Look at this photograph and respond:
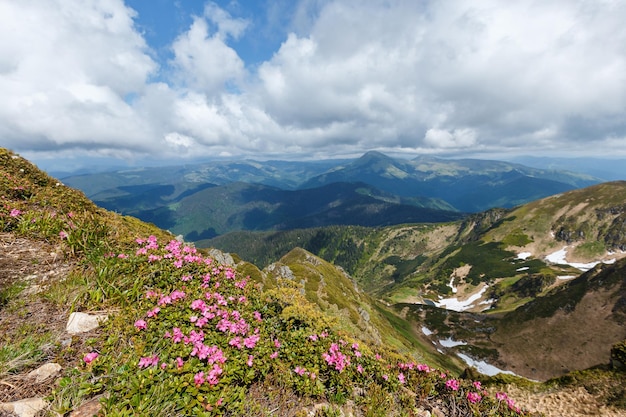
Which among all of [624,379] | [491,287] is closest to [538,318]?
[491,287]

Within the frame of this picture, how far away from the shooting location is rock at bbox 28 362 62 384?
17.8 ft

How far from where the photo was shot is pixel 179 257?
34.8ft

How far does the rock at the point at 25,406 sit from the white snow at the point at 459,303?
8493 inches

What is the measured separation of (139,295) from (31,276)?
326 cm

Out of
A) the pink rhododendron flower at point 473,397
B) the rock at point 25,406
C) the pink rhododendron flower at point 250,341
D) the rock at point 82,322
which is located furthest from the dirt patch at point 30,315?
the pink rhododendron flower at point 473,397

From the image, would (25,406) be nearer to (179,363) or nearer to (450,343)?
(179,363)

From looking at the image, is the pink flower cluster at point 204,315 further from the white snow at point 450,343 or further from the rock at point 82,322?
the white snow at point 450,343

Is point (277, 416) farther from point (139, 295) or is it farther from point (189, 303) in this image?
point (139, 295)

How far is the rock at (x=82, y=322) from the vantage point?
6.86m

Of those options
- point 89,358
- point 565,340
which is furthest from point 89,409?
point 565,340

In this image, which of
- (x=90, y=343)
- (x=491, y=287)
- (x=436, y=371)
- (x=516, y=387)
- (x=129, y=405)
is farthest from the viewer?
(x=491, y=287)

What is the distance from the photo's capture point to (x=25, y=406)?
15.4 ft

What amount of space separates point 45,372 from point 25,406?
100 cm

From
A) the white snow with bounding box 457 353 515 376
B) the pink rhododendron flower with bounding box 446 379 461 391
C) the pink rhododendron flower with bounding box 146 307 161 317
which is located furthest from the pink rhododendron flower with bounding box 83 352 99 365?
the white snow with bounding box 457 353 515 376
